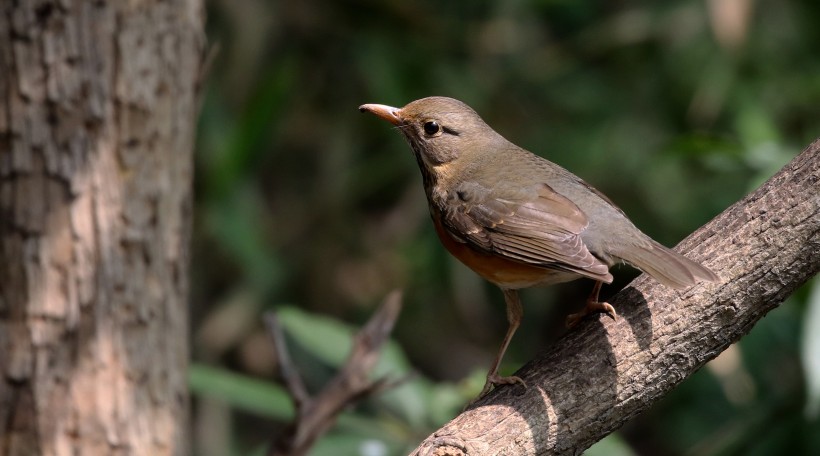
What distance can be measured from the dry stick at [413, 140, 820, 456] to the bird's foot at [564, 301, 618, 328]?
7 cm

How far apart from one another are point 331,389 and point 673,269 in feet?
5.62

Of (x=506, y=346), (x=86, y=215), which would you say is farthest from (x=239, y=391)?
(x=506, y=346)

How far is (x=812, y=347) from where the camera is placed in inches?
165

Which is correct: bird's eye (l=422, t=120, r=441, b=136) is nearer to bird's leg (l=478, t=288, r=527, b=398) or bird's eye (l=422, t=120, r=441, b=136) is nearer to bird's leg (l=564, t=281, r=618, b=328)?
bird's leg (l=478, t=288, r=527, b=398)

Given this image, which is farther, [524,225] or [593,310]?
[524,225]

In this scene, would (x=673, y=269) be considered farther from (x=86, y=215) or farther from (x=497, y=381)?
(x=86, y=215)

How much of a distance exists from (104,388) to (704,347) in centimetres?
220

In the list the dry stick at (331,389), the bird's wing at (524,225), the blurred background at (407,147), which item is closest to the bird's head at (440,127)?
the bird's wing at (524,225)

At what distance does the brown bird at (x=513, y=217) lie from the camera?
344 cm

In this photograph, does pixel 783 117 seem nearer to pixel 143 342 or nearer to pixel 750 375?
pixel 750 375

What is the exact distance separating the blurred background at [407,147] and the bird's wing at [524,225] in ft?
6.99

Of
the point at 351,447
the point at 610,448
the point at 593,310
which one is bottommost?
the point at 351,447

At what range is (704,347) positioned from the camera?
316 cm

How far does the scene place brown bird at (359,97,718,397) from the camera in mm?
3436
